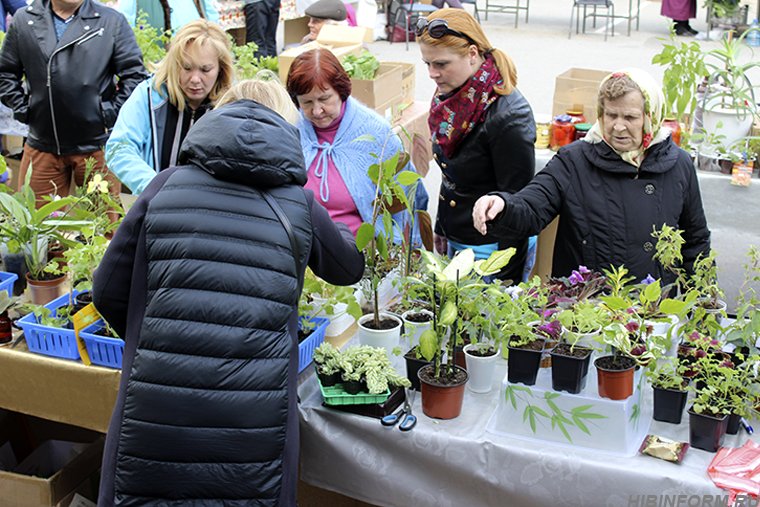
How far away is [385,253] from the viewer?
92.1 inches

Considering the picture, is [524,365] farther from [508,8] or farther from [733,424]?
[508,8]

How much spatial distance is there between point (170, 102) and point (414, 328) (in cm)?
143

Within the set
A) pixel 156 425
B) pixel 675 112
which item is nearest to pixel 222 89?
pixel 156 425

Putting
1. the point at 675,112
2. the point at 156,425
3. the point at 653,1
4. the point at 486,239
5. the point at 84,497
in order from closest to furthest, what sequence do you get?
the point at 156,425
the point at 84,497
the point at 486,239
the point at 675,112
the point at 653,1

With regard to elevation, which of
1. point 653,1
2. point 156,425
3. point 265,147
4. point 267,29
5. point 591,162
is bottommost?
point 653,1

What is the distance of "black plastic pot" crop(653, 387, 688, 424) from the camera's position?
1.97m

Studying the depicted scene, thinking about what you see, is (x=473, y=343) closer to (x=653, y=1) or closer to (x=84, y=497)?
(x=84, y=497)

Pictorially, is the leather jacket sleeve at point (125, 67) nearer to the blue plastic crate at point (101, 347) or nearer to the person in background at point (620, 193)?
the blue plastic crate at point (101, 347)

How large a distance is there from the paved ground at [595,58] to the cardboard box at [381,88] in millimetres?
Answer: 832

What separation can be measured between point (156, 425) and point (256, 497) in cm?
26

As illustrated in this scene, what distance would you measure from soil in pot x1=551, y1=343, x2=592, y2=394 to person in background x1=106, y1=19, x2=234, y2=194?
172 cm

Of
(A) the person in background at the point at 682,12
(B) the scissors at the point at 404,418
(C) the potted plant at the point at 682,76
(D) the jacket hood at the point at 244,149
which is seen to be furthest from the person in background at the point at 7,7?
(A) the person in background at the point at 682,12

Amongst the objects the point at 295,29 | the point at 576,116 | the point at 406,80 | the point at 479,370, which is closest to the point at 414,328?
the point at 479,370

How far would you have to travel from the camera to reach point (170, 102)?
3154 mm
